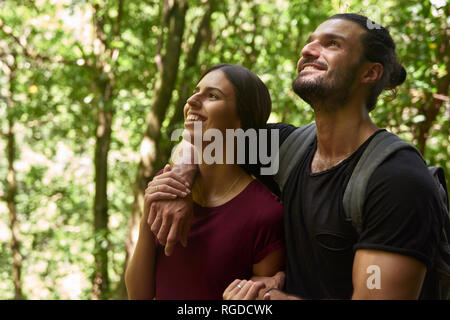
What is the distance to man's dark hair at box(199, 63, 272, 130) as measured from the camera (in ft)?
7.86

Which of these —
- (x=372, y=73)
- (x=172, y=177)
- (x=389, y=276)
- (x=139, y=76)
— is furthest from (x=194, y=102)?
(x=139, y=76)

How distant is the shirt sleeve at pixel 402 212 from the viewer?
72.2 inches

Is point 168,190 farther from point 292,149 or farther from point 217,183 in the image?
point 292,149

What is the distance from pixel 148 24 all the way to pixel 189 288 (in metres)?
5.84

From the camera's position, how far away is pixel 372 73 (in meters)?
2.28

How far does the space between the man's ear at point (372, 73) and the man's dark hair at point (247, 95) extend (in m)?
0.49

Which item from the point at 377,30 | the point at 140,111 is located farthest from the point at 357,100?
the point at 140,111

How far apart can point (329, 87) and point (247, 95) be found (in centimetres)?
41

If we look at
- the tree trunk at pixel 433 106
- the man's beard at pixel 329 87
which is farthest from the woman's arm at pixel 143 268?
the tree trunk at pixel 433 106

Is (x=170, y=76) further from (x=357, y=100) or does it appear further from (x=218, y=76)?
(x=357, y=100)

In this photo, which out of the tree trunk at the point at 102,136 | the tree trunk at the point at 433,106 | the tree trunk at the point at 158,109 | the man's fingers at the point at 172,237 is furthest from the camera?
the tree trunk at the point at 102,136

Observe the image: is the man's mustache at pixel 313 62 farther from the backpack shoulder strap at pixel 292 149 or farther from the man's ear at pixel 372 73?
the backpack shoulder strap at pixel 292 149

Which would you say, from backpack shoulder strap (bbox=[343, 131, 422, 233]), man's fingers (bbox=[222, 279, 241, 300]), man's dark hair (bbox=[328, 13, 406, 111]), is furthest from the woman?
man's dark hair (bbox=[328, 13, 406, 111])

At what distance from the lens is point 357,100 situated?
2.26 meters
